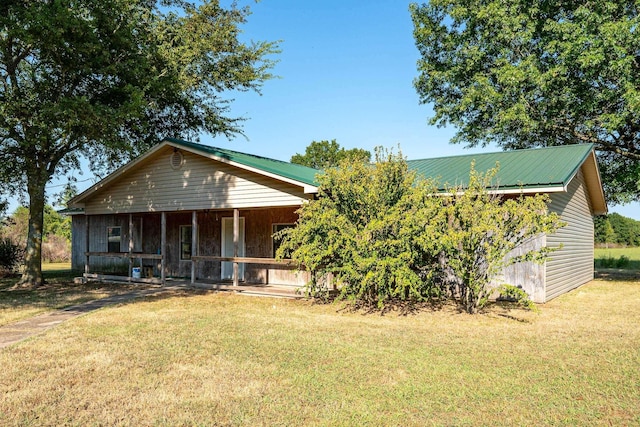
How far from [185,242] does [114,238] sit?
443cm

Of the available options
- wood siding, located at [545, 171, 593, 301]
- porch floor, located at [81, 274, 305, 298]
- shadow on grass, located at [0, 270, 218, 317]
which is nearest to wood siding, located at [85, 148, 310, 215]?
porch floor, located at [81, 274, 305, 298]

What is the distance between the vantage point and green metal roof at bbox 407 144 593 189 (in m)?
10.8

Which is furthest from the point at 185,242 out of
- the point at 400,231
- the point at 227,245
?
the point at 400,231

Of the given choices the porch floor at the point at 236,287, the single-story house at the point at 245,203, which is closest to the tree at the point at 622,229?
the single-story house at the point at 245,203

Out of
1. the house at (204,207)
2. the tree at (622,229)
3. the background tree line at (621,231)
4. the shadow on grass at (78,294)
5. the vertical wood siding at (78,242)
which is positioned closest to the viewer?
the shadow on grass at (78,294)

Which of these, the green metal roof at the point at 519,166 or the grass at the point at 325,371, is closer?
the grass at the point at 325,371

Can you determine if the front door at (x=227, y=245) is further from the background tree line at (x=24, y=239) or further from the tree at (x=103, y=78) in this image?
the background tree line at (x=24, y=239)

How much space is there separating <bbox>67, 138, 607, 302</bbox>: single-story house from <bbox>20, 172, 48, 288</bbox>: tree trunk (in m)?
1.46

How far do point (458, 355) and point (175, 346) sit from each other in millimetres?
4081

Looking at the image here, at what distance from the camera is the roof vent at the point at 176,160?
13.5 metres

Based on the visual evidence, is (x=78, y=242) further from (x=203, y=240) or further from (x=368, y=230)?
(x=368, y=230)

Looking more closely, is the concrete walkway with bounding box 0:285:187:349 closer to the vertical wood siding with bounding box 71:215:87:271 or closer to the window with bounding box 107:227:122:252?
the window with bounding box 107:227:122:252

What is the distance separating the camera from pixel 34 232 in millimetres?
14289

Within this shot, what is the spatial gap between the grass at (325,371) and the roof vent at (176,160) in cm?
596
